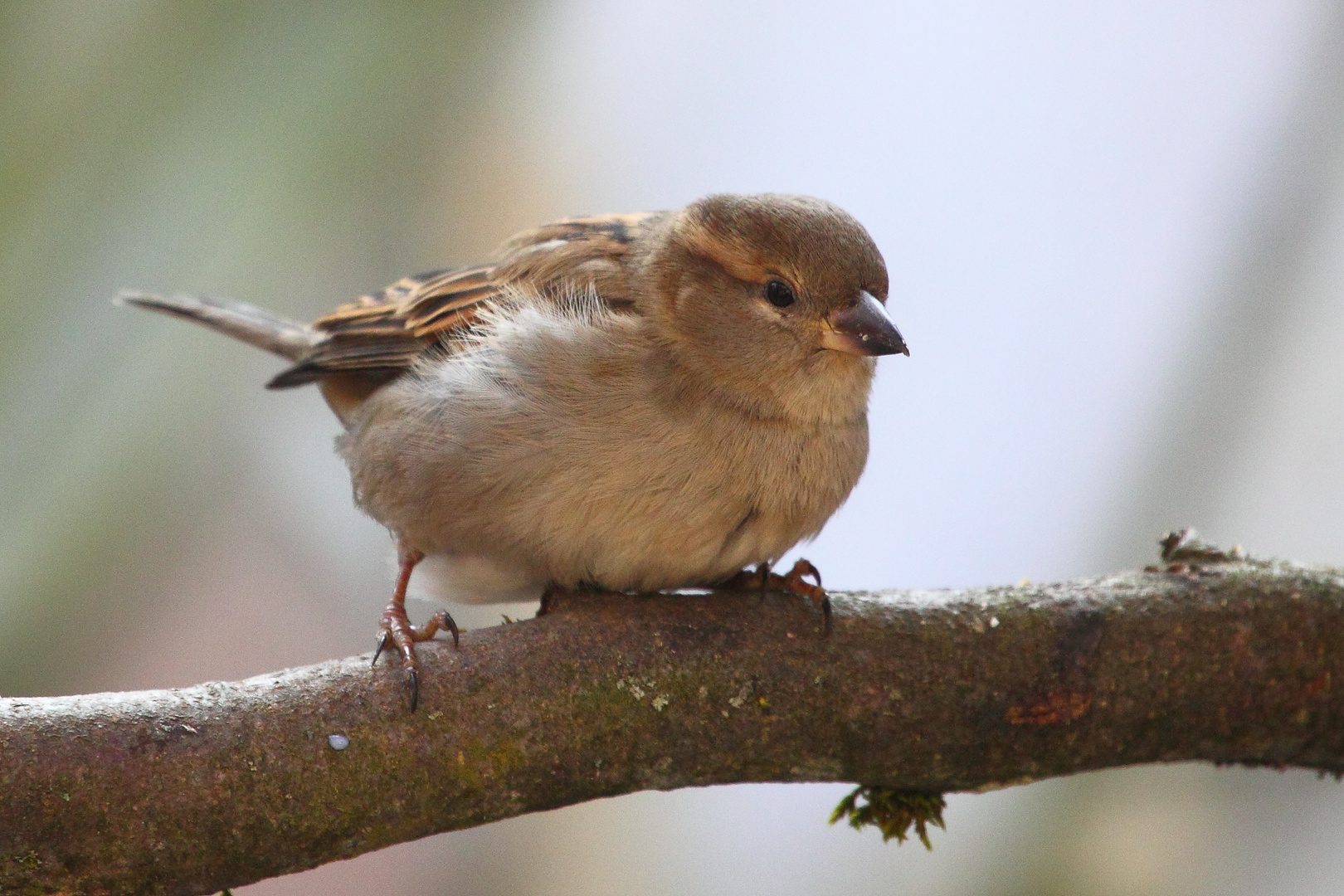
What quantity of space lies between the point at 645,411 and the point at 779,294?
385 mm

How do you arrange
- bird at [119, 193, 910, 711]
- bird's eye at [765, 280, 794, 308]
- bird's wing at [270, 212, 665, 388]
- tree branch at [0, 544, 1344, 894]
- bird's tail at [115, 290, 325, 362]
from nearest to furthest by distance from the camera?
tree branch at [0, 544, 1344, 894] < bird at [119, 193, 910, 711] < bird's eye at [765, 280, 794, 308] < bird's wing at [270, 212, 665, 388] < bird's tail at [115, 290, 325, 362]

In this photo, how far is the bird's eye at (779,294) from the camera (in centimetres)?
231

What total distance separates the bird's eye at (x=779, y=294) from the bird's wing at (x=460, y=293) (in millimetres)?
293

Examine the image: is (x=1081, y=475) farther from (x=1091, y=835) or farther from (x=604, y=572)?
(x=604, y=572)

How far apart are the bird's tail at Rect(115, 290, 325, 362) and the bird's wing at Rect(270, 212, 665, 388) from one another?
216mm

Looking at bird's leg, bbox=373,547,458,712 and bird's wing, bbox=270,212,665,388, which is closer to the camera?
bird's leg, bbox=373,547,458,712

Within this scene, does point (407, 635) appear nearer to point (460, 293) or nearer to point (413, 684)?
point (413, 684)

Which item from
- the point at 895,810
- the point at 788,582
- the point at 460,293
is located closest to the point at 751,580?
the point at 788,582

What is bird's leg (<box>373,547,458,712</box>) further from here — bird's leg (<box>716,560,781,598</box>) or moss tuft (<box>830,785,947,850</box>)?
moss tuft (<box>830,785,947,850</box>)

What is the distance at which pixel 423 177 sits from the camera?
4336 mm

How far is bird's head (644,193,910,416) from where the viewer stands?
7.42 feet

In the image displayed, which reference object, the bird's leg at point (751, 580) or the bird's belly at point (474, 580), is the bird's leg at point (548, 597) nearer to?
the bird's belly at point (474, 580)

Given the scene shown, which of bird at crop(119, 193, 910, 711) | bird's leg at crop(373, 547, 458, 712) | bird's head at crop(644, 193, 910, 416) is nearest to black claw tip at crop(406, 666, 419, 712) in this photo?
bird's leg at crop(373, 547, 458, 712)

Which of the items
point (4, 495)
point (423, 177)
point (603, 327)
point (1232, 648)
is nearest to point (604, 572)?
point (603, 327)
